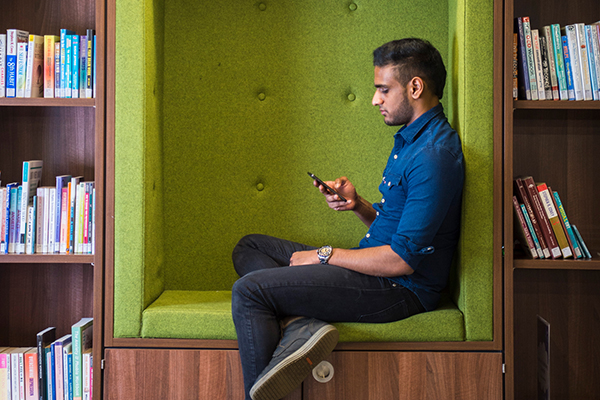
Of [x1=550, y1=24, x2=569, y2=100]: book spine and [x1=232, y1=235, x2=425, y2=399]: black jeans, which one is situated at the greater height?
[x1=550, y1=24, x2=569, y2=100]: book spine

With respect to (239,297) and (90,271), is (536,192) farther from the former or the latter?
(90,271)

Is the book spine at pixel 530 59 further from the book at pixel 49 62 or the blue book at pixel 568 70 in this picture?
the book at pixel 49 62

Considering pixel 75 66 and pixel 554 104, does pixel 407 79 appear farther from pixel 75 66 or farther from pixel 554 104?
pixel 75 66

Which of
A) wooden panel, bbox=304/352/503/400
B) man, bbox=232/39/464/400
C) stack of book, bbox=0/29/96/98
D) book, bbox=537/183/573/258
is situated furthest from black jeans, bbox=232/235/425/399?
stack of book, bbox=0/29/96/98

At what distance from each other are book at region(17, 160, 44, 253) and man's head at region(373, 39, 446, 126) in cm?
133

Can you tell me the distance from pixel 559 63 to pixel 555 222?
565mm

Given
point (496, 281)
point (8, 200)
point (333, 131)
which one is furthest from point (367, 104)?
point (8, 200)

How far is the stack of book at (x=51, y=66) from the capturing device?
5.84 ft

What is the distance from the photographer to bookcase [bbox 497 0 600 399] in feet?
6.74

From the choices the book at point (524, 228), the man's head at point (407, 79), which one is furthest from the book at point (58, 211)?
the book at point (524, 228)

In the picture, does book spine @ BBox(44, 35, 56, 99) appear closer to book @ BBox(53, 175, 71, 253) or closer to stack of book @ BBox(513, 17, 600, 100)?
book @ BBox(53, 175, 71, 253)

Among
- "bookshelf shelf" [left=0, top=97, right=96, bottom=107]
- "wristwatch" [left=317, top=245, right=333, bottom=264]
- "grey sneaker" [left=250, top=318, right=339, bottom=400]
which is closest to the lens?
"grey sneaker" [left=250, top=318, right=339, bottom=400]

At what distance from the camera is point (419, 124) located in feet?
5.37

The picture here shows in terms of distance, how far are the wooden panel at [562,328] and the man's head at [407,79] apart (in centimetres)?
98
